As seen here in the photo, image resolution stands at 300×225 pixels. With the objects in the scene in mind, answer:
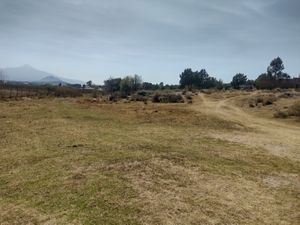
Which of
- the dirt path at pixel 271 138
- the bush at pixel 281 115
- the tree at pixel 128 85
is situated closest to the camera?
the dirt path at pixel 271 138

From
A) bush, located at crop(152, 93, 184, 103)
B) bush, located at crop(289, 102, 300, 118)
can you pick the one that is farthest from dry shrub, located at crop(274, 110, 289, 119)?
bush, located at crop(152, 93, 184, 103)

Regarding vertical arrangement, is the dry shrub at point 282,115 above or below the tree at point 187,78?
below

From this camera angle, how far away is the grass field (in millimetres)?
9250

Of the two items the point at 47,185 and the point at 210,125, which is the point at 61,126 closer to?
the point at 210,125

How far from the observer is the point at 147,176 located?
12188 millimetres

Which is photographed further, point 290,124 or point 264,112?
point 264,112

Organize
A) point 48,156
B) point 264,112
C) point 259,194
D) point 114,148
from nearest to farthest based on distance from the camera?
point 259,194 → point 48,156 → point 114,148 → point 264,112

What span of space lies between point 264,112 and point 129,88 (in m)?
75.9

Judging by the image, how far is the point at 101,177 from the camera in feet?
39.1

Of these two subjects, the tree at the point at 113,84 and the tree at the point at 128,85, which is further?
the tree at the point at 113,84

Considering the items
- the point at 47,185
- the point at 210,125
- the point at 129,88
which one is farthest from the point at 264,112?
the point at 129,88

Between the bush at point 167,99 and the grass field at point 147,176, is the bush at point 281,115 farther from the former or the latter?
the bush at point 167,99

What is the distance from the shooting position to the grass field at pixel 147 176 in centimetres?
925

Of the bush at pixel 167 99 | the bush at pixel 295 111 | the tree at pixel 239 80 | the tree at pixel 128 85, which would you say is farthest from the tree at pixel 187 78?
the bush at pixel 295 111
